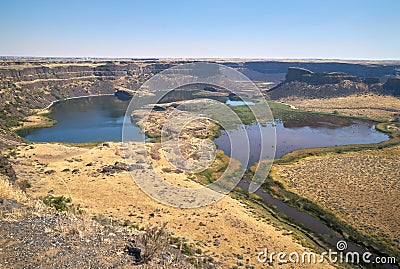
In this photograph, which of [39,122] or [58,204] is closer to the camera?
[58,204]

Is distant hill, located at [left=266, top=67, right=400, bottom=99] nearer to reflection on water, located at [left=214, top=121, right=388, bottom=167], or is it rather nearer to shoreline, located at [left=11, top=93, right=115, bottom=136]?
reflection on water, located at [left=214, top=121, right=388, bottom=167]

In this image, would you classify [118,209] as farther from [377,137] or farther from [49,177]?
[377,137]

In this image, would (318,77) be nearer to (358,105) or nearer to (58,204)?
(358,105)

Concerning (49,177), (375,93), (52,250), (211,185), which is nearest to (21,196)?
(52,250)

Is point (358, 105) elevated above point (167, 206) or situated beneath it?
Answer: elevated above

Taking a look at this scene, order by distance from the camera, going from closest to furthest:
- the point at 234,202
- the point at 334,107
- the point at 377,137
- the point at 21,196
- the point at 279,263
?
the point at 21,196 → the point at 279,263 → the point at 234,202 → the point at 377,137 → the point at 334,107
